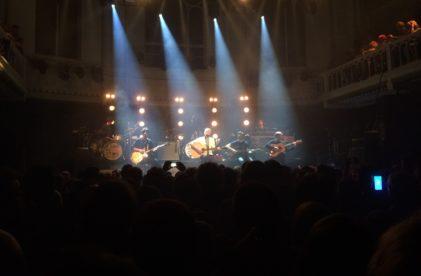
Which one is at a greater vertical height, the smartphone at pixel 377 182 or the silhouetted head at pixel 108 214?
the silhouetted head at pixel 108 214

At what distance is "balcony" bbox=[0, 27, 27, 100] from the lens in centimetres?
1124

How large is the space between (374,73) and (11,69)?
1151cm

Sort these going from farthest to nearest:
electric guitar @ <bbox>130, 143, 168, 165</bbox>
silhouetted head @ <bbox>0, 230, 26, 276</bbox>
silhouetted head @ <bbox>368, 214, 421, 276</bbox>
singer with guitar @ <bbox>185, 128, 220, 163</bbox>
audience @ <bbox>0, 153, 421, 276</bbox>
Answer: singer with guitar @ <bbox>185, 128, 220, 163</bbox>, electric guitar @ <bbox>130, 143, 168, 165</bbox>, silhouetted head @ <bbox>0, 230, 26, 276</bbox>, audience @ <bbox>0, 153, 421, 276</bbox>, silhouetted head @ <bbox>368, 214, 421, 276</bbox>

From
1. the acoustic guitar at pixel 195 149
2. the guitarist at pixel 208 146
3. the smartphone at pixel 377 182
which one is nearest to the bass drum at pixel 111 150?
the acoustic guitar at pixel 195 149

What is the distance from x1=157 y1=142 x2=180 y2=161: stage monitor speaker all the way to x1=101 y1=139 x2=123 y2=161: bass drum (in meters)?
1.67

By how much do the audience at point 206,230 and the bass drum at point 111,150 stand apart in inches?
451

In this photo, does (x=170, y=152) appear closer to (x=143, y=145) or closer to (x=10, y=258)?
(x=143, y=145)

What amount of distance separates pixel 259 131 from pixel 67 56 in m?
8.78

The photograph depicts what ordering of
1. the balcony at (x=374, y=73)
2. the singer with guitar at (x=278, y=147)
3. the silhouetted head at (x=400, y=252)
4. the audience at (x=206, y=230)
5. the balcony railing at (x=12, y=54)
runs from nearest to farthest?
the silhouetted head at (x=400, y=252) → the audience at (x=206, y=230) → the balcony railing at (x=12, y=54) → the balcony at (x=374, y=73) → the singer with guitar at (x=278, y=147)

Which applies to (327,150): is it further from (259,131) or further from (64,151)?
(64,151)

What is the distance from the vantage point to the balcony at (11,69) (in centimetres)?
1124

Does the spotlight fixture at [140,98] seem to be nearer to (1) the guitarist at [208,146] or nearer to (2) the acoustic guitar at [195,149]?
→ (2) the acoustic guitar at [195,149]

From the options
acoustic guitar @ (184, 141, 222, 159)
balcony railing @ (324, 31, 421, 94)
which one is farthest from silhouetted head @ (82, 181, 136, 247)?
acoustic guitar @ (184, 141, 222, 159)

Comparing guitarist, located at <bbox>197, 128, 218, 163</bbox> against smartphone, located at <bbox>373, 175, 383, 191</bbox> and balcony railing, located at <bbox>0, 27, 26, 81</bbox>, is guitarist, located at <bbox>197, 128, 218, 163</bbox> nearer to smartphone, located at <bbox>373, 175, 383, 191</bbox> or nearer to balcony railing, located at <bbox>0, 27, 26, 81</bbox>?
balcony railing, located at <bbox>0, 27, 26, 81</bbox>
